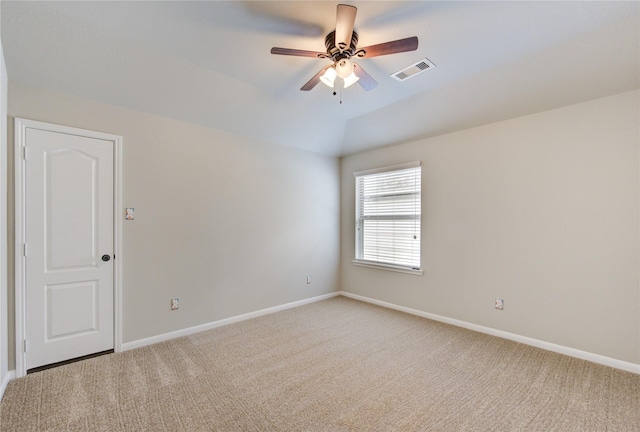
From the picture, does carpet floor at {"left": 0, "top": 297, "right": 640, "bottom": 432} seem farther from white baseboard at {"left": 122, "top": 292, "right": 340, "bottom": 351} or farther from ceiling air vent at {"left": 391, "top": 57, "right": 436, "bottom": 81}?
ceiling air vent at {"left": 391, "top": 57, "right": 436, "bottom": 81}

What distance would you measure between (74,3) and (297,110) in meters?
2.29

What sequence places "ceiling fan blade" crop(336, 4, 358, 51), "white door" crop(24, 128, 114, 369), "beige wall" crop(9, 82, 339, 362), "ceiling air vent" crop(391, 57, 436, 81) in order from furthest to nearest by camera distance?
"beige wall" crop(9, 82, 339, 362) < "ceiling air vent" crop(391, 57, 436, 81) < "white door" crop(24, 128, 114, 369) < "ceiling fan blade" crop(336, 4, 358, 51)

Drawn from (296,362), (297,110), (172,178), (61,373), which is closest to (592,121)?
(297,110)

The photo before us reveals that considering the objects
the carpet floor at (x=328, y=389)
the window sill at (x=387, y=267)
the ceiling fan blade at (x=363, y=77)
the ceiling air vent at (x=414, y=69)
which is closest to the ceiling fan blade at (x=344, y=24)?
the ceiling fan blade at (x=363, y=77)

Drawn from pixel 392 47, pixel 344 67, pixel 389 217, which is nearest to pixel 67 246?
pixel 344 67

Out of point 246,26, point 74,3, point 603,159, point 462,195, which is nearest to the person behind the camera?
point 74,3

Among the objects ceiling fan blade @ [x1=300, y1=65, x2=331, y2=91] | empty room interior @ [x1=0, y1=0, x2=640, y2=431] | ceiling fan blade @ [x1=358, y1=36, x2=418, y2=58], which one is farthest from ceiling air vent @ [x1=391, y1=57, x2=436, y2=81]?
ceiling fan blade @ [x1=300, y1=65, x2=331, y2=91]

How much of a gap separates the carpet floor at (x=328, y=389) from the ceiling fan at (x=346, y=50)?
2.59 metres

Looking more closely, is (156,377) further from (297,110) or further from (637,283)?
(637,283)

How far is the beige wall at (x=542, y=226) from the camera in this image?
2646mm

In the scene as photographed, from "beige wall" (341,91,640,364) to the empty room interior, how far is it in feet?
0.07

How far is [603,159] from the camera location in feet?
8.95

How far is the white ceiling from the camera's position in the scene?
2.13m

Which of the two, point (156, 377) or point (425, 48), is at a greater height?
point (425, 48)
